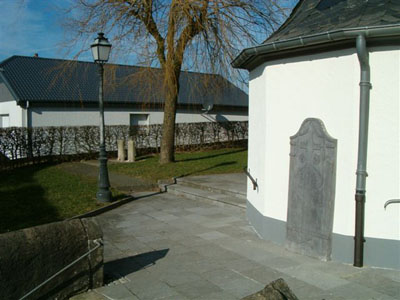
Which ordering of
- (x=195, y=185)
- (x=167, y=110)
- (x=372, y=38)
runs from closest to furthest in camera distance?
(x=372, y=38) < (x=195, y=185) < (x=167, y=110)

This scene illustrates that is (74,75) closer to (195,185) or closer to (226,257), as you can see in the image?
(195,185)

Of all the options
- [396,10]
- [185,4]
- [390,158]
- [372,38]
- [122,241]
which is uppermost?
[185,4]

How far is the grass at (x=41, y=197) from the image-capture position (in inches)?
318

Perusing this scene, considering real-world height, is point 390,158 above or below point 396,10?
below

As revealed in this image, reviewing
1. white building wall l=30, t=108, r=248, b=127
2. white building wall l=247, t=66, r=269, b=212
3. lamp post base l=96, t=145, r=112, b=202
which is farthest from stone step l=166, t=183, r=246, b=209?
white building wall l=30, t=108, r=248, b=127

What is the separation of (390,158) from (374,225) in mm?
940

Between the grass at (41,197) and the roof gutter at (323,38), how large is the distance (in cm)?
515

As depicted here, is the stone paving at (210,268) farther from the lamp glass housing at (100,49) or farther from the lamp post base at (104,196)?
the lamp glass housing at (100,49)

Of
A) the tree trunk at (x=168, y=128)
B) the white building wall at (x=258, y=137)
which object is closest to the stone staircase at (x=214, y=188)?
the white building wall at (x=258, y=137)

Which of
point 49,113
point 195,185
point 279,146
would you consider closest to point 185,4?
point 195,185

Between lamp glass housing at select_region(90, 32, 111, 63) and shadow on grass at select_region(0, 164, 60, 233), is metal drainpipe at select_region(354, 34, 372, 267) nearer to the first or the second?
shadow on grass at select_region(0, 164, 60, 233)

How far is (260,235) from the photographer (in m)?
6.98

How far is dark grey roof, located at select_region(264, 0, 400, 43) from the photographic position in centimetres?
534

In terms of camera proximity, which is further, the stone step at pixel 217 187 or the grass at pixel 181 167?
the grass at pixel 181 167
